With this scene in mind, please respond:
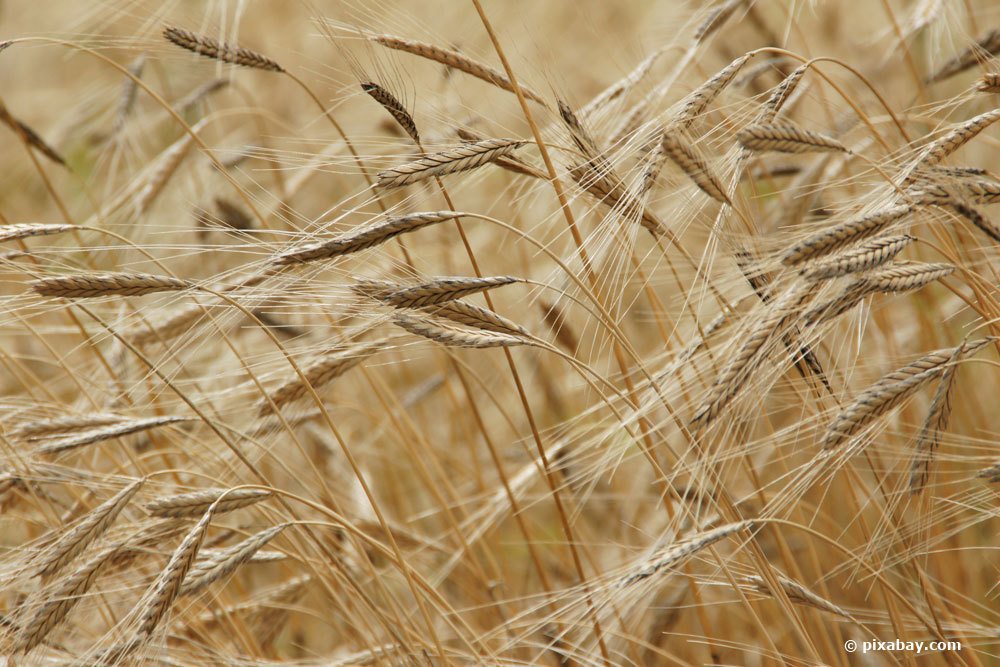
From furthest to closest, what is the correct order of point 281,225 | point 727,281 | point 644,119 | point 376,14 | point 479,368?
point 479,368 < point 281,225 < point 644,119 < point 376,14 < point 727,281

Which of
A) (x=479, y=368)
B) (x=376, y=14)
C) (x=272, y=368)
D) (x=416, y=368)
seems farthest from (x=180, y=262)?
(x=376, y=14)

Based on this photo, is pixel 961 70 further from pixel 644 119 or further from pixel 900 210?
pixel 900 210

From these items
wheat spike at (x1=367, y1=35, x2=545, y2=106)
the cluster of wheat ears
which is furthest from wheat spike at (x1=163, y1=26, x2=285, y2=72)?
wheat spike at (x1=367, y1=35, x2=545, y2=106)

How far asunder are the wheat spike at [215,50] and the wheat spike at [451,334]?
27.9 inches

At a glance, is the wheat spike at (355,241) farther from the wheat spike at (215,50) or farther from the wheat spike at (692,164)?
the wheat spike at (215,50)

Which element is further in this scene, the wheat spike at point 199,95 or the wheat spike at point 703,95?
the wheat spike at point 199,95

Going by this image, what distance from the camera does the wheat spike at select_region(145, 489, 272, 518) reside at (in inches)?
42.9

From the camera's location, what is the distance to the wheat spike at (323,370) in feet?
4.18

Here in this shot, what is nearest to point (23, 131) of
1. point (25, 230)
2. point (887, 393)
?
point (25, 230)

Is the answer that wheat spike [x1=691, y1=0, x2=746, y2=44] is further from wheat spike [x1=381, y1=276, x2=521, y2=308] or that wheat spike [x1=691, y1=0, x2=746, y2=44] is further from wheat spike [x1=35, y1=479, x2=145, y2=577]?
wheat spike [x1=35, y1=479, x2=145, y2=577]

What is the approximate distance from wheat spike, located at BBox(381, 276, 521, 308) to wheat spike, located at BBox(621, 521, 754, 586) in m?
0.44

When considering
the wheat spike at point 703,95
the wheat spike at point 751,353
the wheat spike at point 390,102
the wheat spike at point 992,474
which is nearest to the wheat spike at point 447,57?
the wheat spike at point 390,102

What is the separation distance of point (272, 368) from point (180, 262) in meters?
1.46

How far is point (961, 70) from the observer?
5.71 ft
